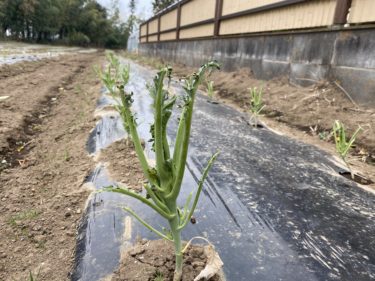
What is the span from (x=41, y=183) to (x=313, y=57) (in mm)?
3904

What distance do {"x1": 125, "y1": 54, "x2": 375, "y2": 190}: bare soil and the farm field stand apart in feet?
0.09

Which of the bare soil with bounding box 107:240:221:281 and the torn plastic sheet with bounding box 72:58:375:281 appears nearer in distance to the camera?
the bare soil with bounding box 107:240:221:281

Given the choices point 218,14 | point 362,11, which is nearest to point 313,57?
point 362,11

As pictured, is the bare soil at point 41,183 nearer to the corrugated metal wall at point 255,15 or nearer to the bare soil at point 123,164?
the bare soil at point 123,164

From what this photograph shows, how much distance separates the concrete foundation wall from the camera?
3613 mm

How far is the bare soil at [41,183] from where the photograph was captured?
1.44m

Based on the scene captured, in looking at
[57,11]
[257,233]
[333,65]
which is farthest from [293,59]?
[57,11]

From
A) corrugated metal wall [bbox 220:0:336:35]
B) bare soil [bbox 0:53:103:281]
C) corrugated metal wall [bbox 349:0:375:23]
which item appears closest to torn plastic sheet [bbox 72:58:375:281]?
bare soil [bbox 0:53:103:281]

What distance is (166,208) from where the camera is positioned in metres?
0.96

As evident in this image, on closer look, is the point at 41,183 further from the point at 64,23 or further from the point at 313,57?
the point at 64,23

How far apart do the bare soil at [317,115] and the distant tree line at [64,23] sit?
28.8m

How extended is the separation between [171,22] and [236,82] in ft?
31.2

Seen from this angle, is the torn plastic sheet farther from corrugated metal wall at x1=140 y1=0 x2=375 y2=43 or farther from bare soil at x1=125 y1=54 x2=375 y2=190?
corrugated metal wall at x1=140 y1=0 x2=375 y2=43

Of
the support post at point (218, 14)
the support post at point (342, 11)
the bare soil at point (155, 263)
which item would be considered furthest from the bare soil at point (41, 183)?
the support post at point (218, 14)
